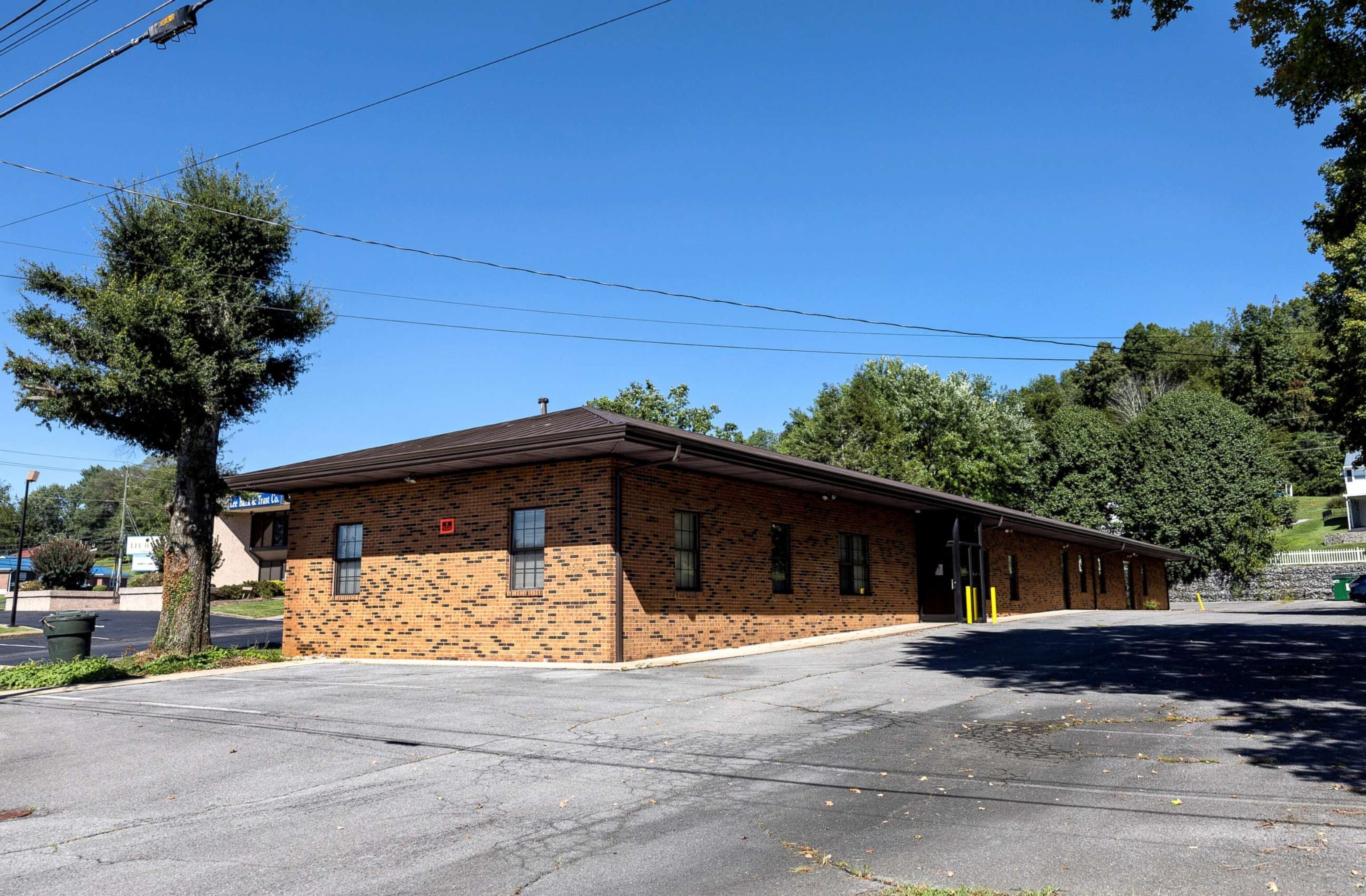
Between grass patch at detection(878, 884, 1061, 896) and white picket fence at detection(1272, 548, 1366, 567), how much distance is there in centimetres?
5876

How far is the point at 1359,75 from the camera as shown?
39.9ft

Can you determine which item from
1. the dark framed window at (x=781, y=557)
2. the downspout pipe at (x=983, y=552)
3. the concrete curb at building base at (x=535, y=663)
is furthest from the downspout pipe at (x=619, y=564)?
the downspout pipe at (x=983, y=552)

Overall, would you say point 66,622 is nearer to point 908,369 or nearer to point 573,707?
point 573,707

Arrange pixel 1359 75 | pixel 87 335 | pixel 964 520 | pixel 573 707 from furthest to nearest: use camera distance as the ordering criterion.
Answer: pixel 964 520, pixel 87 335, pixel 1359 75, pixel 573 707

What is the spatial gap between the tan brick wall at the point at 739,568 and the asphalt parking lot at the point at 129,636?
12185 mm

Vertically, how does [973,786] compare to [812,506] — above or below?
below

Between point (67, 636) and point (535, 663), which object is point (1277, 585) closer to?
point (535, 663)

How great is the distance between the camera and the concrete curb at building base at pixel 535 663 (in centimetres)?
1530

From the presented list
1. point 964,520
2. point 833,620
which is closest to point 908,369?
point 964,520

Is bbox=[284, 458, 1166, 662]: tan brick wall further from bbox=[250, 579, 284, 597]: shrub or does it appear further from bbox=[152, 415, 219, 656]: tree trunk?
bbox=[250, 579, 284, 597]: shrub

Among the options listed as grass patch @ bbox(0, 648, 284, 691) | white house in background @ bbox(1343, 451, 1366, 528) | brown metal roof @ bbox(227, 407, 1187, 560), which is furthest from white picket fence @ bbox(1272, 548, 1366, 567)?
grass patch @ bbox(0, 648, 284, 691)

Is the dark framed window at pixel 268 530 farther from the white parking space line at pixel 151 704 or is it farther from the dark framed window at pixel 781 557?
the white parking space line at pixel 151 704

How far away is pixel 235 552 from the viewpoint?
5575cm

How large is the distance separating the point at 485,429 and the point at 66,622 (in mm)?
8730
